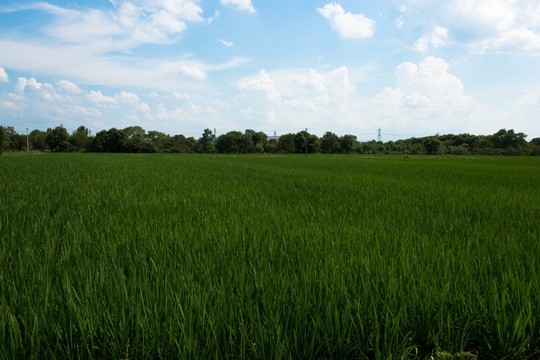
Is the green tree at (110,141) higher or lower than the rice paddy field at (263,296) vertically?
higher

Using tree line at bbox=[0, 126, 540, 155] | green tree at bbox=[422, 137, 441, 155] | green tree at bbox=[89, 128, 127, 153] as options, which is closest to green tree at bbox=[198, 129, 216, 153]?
tree line at bbox=[0, 126, 540, 155]

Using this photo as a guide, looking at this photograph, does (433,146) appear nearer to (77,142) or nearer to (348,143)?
A: (348,143)

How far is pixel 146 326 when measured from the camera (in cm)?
110

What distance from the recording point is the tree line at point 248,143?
6444 centimetres

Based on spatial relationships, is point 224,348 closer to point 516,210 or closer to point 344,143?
point 516,210

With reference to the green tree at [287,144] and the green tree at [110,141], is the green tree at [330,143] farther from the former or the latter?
the green tree at [110,141]

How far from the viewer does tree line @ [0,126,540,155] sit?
64.4 metres

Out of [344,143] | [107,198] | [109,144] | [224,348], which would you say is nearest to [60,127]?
[109,144]

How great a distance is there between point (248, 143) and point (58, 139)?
4671 centimetres

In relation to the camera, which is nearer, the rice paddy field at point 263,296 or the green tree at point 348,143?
the rice paddy field at point 263,296

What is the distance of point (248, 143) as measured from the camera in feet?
245

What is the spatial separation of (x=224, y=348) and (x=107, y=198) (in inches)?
161

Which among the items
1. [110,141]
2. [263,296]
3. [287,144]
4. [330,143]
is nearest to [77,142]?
[110,141]

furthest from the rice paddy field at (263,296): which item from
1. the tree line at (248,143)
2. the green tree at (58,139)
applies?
the green tree at (58,139)
